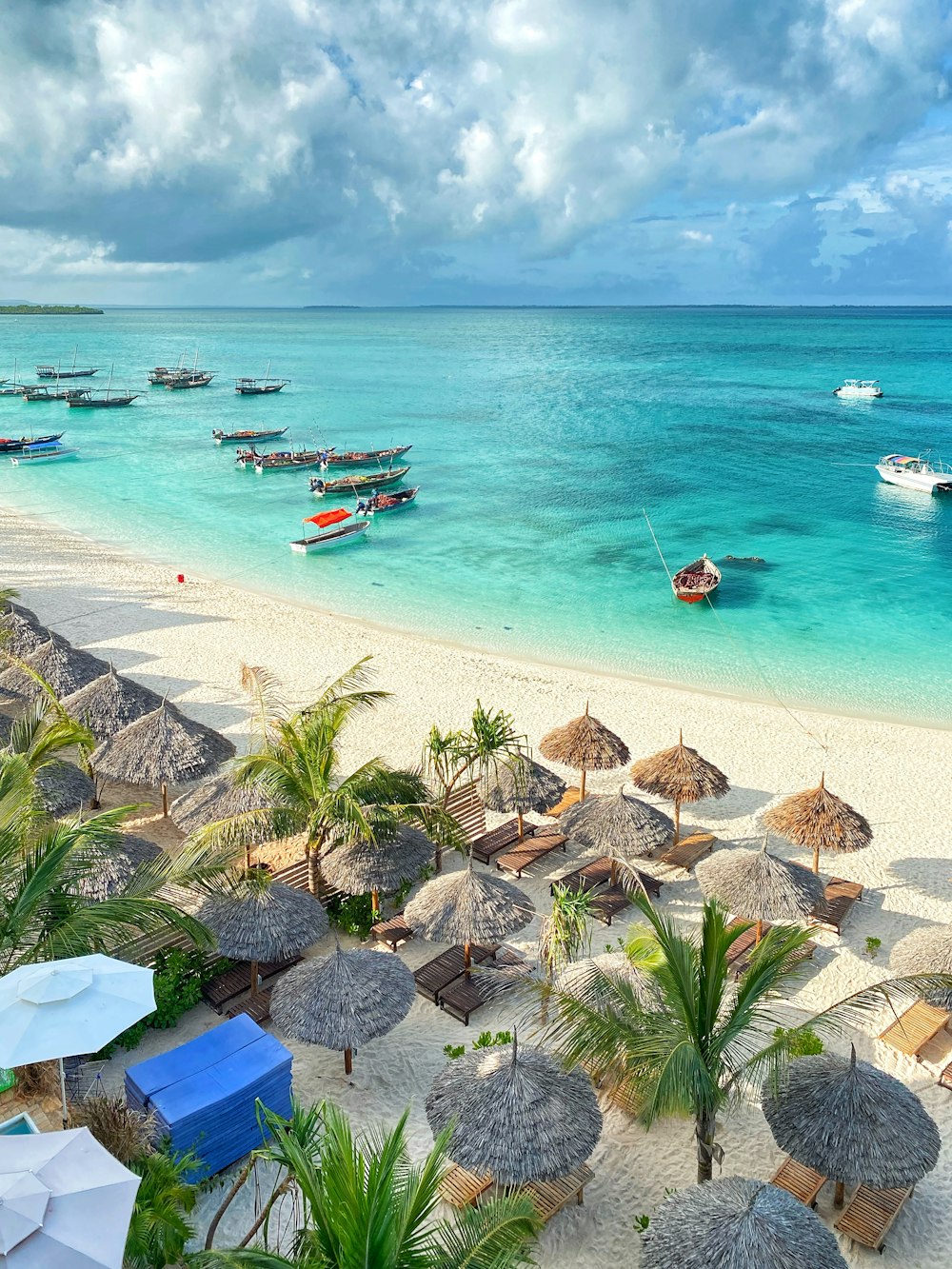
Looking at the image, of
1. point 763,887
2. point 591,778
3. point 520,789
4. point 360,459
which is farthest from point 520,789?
point 360,459

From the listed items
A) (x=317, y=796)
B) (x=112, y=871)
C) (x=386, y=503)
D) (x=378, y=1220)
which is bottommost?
(x=386, y=503)

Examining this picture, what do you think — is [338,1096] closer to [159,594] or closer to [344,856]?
[344,856]

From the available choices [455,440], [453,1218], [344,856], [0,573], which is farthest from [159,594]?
[455,440]

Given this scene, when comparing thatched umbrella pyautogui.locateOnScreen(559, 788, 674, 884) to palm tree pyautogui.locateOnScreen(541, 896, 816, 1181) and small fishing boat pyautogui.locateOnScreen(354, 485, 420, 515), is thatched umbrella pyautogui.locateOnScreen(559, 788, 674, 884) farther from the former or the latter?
small fishing boat pyautogui.locateOnScreen(354, 485, 420, 515)

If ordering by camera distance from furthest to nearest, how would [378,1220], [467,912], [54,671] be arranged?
[54,671] < [467,912] < [378,1220]

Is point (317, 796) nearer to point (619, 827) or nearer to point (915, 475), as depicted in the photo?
point (619, 827)

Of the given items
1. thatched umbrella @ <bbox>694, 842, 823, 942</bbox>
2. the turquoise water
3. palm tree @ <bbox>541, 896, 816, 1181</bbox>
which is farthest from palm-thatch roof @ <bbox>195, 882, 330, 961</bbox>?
the turquoise water

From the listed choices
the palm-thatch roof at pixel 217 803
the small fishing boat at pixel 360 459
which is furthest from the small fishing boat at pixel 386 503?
the palm-thatch roof at pixel 217 803

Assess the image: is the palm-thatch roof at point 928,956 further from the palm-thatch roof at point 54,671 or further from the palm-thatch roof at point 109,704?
the palm-thatch roof at point 54,671
